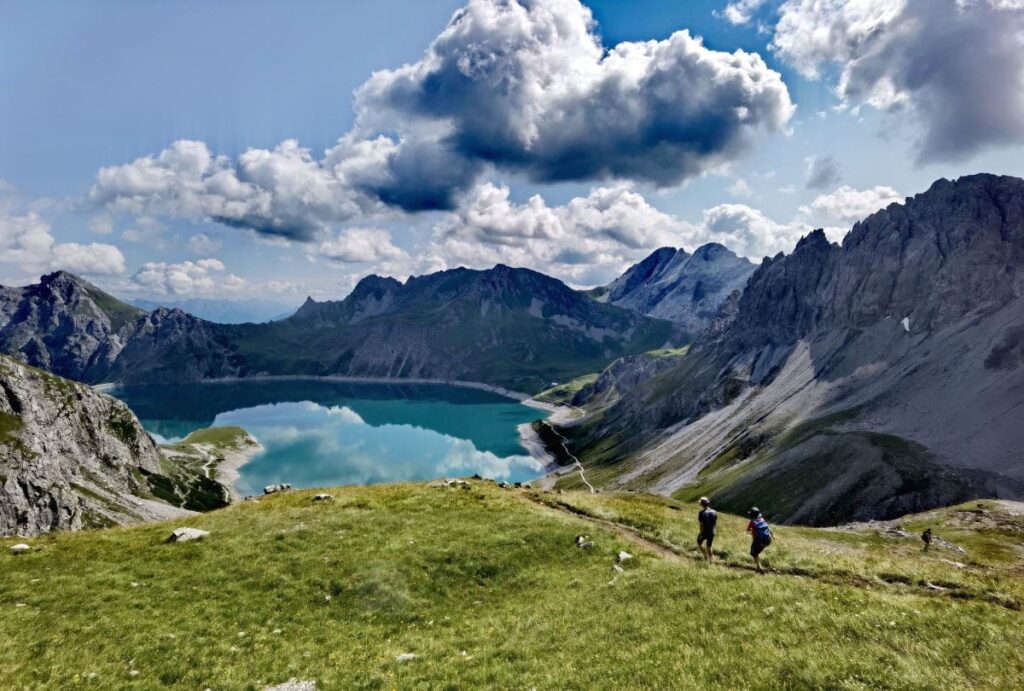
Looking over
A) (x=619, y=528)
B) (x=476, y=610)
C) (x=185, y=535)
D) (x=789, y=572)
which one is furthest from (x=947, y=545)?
(x=185, y=535)

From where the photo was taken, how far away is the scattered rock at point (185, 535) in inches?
1242

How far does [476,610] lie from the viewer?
2466 centimetres

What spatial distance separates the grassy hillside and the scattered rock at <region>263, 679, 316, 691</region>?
1.44ft

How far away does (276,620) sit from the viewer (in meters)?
23.4

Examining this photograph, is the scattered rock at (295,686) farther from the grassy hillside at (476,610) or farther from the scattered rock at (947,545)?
the scattered rock at (947,545)

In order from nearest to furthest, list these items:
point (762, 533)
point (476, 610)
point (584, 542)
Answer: point (476, 610) < point (762, 533) < point (584, 542)

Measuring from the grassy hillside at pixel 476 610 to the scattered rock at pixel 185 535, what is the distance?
1081 mm

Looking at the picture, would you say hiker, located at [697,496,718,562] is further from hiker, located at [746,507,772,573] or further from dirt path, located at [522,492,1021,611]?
hiker, located at [746,507,772,573]

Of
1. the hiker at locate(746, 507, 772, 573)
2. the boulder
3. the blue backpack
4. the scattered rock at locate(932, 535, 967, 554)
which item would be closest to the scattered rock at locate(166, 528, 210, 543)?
the boulder

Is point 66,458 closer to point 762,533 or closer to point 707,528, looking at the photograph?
point 707,528

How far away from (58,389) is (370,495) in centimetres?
15871

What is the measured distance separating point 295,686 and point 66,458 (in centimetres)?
15258

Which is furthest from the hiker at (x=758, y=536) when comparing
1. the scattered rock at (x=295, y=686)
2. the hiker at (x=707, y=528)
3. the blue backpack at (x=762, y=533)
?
the scattered rock at (x=295, y=686)

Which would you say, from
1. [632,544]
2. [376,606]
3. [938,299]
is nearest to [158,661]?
[376,606]
